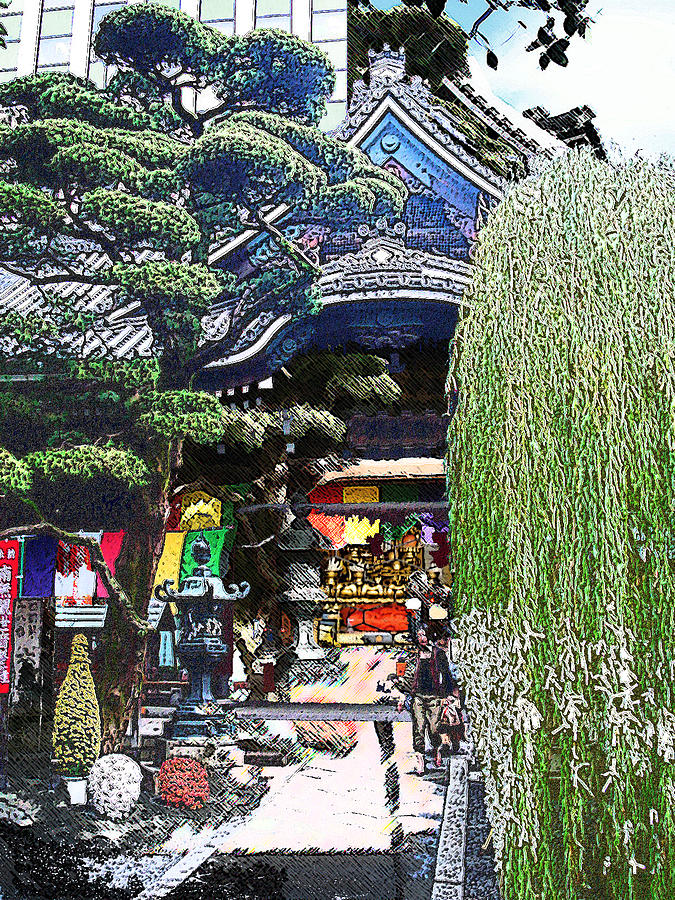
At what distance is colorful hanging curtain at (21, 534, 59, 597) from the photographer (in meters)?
3.81

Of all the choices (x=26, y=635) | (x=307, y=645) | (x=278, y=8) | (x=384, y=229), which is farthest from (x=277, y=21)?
(x=26, y=635)

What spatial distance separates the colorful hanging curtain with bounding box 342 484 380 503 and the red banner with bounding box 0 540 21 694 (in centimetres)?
171

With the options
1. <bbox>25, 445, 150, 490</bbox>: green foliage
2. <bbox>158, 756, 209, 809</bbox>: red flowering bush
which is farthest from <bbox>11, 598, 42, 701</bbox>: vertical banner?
<bbox>158, 756, 209, 809</bbox>: red flowering bush

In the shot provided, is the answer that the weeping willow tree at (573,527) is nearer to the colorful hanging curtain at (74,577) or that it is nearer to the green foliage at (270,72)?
the green foliage at (270,72)

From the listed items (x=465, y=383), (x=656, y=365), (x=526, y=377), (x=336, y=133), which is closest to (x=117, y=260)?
(x=336, y=133)

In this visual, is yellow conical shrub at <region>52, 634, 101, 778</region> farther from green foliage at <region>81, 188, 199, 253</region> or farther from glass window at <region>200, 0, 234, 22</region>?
glass window at <region>200, 0, 234, 22</region>

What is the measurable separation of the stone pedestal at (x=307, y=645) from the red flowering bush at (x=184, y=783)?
70cm

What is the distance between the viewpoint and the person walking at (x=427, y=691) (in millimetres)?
3516

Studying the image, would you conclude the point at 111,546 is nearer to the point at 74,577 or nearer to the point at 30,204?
the point at 74,577

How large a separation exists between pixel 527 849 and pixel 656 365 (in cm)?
199

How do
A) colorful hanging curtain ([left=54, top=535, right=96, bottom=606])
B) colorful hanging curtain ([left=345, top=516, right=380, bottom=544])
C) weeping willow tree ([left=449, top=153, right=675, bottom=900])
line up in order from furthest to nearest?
colorful hanging curtain ([left=345, top=516, right=380, bottom=544]) → colorful hanging curtain ([left=54, top=535, right=96, bottom=606]) → weeping willow tree ([left=449, top=153, right=675, bottom=900])

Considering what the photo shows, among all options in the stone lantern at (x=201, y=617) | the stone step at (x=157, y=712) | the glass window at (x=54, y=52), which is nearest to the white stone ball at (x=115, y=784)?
the stone step at (x=157, y=712)

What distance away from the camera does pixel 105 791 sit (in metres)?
3.57

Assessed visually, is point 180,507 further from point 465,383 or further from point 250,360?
point 465,383
